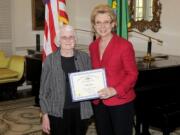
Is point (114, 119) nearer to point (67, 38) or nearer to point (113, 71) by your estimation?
point (113, 71)

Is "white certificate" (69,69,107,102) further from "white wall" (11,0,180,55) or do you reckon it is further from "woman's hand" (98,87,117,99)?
"white wall" (11,0,180,55)

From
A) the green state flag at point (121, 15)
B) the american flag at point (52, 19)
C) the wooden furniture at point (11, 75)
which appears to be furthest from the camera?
the wooden furniture at point (11, 75)

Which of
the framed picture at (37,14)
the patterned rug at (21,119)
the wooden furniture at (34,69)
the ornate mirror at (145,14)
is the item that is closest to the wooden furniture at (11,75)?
the patterned rug at (21,119)

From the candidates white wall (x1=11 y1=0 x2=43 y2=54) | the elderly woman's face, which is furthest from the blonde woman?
white wall (x1=11 y1=0 x2=43 y2=54)

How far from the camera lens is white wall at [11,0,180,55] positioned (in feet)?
19.1

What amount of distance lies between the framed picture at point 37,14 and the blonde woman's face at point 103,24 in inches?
198

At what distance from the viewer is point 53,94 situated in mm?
2564

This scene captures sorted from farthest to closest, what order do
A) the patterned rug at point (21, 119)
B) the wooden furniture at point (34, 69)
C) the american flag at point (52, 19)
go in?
1. the wooden furniture at point (34, 69)
2. the patterned rug at point (21, 119)
3. the american flag at point (52, 19)

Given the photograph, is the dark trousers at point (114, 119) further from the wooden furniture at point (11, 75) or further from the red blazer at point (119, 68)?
the wooden furniture at point (11, 75)

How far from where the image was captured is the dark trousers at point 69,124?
261cm

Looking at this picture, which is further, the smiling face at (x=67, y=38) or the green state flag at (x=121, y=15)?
the green state flag at (x=121, y=15)

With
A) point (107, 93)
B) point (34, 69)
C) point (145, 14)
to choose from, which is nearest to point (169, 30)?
point (145, 14)

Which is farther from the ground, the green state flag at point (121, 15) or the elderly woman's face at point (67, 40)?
the green state flag at point (121, 15)

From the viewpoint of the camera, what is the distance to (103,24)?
2.55 meters
